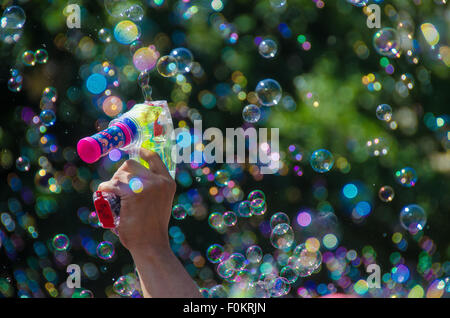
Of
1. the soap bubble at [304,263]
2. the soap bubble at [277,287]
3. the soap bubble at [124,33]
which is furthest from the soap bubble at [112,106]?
the soap bubble at [277,287]

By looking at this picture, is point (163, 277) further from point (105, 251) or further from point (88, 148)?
point (105, 251)

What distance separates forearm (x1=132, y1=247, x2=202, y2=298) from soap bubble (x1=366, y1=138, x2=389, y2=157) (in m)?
2.81

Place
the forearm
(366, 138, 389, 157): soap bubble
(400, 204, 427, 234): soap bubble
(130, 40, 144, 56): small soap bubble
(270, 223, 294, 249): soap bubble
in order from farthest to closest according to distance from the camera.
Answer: (366, 138, 389, 157): soap bubble < (130, 40, 144, 56): small soap bubble < (400, 204, 427, 234): soap bubble < (270, 223, 294, 249): soap bubble < the forearm

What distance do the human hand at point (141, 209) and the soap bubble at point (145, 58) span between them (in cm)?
236

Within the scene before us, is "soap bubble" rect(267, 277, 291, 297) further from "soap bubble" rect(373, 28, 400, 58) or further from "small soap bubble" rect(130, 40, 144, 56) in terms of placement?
"small soap bubble" rect(130, 40, 144, 56)

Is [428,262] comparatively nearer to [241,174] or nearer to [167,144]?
[241,174]

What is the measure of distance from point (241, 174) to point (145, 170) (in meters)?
2.52

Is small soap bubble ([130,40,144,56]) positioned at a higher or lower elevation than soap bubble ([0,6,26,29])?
lower

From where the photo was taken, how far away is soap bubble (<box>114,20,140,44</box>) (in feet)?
11.3

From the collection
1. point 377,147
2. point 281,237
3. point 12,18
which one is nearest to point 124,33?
point 12,18

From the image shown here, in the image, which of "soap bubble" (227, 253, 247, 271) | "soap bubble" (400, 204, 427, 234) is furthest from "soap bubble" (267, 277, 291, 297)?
"soap bubble" (400, 204, 427, 234)

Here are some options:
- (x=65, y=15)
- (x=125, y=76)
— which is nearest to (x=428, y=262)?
(x=125, y=76)

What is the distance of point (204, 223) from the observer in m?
3.82

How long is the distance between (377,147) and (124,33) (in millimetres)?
1983
